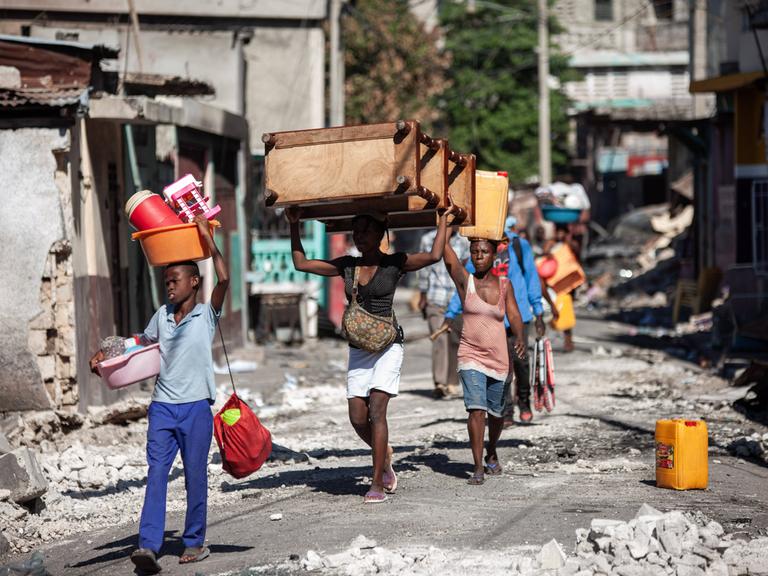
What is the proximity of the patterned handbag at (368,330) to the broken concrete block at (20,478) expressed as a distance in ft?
7.30

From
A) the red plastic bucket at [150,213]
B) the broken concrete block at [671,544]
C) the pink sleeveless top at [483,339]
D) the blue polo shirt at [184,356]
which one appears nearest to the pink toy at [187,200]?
the red plastic bucket at [150,213]

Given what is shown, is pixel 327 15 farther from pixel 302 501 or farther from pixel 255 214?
pixel 302 501

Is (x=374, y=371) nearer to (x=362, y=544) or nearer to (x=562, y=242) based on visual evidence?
(x=362, y=544)

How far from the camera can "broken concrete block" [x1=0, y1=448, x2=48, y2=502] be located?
26.4ft

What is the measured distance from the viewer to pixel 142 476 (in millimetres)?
9680

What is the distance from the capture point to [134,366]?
6.82 metres

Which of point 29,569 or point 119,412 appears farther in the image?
point 119,412

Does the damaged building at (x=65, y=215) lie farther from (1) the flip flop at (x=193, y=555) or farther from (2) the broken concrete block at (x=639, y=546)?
(2) the broken concrete block at (x=639, y=546)

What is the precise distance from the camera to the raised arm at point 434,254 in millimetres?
8102

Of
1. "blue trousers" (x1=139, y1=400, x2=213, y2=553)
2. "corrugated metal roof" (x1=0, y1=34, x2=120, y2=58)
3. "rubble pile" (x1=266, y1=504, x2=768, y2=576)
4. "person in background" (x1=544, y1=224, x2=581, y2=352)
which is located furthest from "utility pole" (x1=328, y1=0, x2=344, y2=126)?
"rubble pile" (x1=266, y1=504, x2=768, y2=576)

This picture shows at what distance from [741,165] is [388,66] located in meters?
19.9

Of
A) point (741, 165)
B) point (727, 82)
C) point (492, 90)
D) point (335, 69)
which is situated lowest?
point (741, 165)

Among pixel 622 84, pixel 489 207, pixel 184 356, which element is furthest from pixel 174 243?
pixel 622 84

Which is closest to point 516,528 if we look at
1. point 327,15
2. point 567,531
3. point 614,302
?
point 567,531
